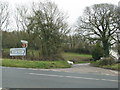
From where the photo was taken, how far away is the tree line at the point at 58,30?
35.2 meters

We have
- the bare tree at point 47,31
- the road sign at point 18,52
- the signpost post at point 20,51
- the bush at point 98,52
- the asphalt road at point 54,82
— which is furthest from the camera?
the bush at point 98,52

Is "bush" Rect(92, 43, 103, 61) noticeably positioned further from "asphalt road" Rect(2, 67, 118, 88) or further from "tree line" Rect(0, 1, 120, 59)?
"asphalt road" Rect(2, 67, 118, 88)

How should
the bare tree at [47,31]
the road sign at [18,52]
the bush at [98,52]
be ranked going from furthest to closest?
the bush at [98,52] < the bare tree at [47,31] < the road sign at [18,52]

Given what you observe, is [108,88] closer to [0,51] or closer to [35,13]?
[0,51]

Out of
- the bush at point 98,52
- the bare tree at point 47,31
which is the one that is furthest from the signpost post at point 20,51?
the bush at point 98,52

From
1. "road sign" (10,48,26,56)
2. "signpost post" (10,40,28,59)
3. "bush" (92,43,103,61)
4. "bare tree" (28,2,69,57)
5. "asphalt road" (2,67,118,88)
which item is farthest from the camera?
"bush" (92,43,103,61)

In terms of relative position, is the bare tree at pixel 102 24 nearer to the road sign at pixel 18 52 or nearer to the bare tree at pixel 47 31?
the bare tree at pixel 47 31

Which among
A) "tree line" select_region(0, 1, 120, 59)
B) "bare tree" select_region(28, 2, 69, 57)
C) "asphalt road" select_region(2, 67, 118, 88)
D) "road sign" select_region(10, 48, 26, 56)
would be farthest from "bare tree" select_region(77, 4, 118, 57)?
"asphalt road" select_region(2, 67, 118, 88)

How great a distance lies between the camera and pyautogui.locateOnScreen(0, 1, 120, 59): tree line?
35.2 metres

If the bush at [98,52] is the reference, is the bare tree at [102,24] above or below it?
above

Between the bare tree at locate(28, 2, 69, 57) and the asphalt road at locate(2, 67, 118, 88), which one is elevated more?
the bare tree at locate(28, 2, 69, 57)

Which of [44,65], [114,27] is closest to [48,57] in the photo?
[44,65]

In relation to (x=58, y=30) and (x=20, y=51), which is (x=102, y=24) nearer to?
(x=58, y=30)

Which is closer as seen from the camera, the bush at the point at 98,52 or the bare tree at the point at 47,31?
the bare tree at the point at 47,31
